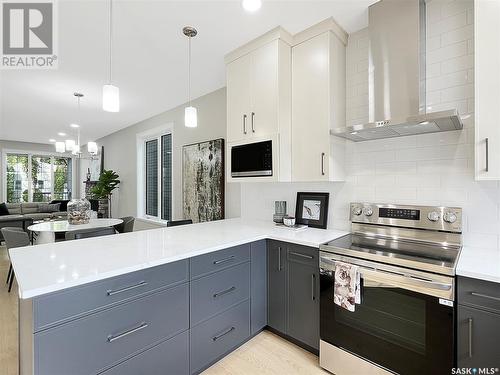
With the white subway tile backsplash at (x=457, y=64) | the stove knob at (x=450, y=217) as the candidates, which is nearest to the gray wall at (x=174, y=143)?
the stove knob at (x=450, y=217)

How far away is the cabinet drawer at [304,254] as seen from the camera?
1882 millimetres

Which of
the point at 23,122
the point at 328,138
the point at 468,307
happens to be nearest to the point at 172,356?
the point at 468,307

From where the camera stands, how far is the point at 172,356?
5.02 feet

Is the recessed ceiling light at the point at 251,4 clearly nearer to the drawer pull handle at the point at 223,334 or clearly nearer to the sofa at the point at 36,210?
the drawer pull handle at the point at 223,334

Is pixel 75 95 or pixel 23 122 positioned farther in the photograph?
pixel 23 122

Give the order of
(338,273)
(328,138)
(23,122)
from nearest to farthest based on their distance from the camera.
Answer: (338,273) → (328,138) → (23,122)

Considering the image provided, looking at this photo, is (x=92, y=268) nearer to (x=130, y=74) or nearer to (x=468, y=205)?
(x=468, y=205)

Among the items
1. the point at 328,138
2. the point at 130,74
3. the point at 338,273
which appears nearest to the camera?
the point at 338,273

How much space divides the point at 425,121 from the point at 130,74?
10.3 feet

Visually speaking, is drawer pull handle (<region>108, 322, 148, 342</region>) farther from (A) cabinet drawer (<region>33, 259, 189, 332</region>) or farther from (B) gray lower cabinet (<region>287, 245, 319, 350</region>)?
(B) gray lower cabinet (<region>287, 245, 319, 350</region>)

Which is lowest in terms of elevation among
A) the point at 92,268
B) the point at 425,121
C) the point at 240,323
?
the point at 240,323

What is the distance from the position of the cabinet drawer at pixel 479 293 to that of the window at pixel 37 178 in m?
10.6

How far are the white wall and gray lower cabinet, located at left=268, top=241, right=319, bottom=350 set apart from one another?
0.79 meters

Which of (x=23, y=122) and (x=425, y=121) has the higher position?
(x=23, y=122)
